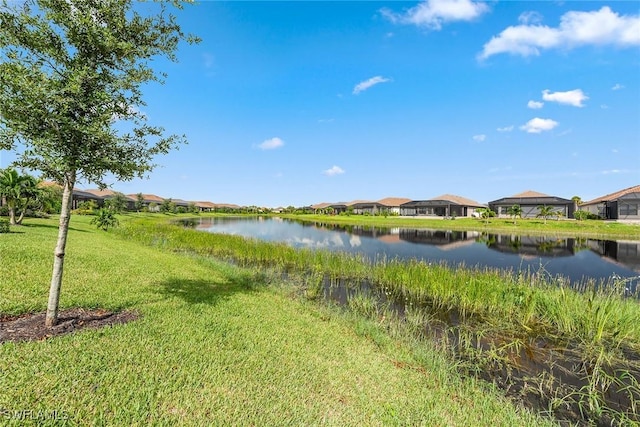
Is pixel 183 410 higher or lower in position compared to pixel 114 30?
lower

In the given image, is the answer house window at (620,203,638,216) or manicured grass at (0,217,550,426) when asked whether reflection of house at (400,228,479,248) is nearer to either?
manicured grass at (0,217,550,426)

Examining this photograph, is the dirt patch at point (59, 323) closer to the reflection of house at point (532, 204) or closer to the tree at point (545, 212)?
the tree at point (545, 212)

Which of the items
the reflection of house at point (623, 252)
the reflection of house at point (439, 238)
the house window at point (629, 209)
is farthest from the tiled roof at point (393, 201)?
the reflection of house at point (623, 252)

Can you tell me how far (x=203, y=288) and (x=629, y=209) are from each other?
2354 inches

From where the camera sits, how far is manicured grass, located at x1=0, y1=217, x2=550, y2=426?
3301 mm

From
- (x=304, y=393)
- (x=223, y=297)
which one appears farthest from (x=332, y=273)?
(x=304, y=393)

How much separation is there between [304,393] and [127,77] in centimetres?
566

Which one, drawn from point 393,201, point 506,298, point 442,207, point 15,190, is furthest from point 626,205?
point 15,190

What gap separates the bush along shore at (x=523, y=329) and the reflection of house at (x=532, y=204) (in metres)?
60.2

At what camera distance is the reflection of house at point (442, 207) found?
69438 mm

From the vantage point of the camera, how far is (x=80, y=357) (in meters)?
3.96

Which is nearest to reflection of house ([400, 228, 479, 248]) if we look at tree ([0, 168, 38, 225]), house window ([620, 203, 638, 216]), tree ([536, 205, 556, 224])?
tree ([536, 205, 556, 224])

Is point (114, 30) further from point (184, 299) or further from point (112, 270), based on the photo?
point (112, 270)

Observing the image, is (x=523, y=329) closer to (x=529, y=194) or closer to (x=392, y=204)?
(x=529, y=194)
